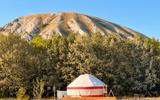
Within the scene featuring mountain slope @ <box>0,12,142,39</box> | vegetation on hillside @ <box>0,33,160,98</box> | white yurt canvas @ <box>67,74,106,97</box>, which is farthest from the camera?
→ mountain slope @ <box>0,12,142,39</box>

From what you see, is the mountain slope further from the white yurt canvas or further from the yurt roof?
the white yurt canvas

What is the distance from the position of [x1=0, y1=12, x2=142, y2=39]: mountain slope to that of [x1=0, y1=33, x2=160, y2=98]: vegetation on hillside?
281 feet

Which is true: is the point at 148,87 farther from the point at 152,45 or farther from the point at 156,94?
the point at 152,45

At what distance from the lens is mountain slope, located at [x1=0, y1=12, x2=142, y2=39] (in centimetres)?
13900


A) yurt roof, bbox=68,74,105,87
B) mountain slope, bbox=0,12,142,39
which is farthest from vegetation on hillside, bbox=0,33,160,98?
mountain slope, bbox=0,12,142,39

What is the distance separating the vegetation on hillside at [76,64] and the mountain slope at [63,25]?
85.6 meters

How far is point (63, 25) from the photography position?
146625 millimetres

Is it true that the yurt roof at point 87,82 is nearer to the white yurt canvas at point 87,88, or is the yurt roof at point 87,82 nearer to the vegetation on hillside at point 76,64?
the white yurt canvas at point 87,88

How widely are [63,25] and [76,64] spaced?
10073 centimetres

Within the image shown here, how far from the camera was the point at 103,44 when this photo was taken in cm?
4809

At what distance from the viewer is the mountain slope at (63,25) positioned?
13900 cm

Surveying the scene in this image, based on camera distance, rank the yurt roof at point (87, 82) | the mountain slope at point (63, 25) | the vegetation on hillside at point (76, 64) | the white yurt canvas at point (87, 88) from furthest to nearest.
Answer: the mountain slope at point (63, 25)
the vegetation on hillside at point (76, 64)
the yurt roof at point (87, 82)
the white yurt canvas at point (87, 88)

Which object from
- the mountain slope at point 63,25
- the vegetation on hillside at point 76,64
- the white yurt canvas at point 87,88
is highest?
the mountain slope at point 63,25

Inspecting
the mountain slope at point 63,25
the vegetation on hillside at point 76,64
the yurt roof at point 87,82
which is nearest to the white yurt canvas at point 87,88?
the yurt roof at point 87,82
